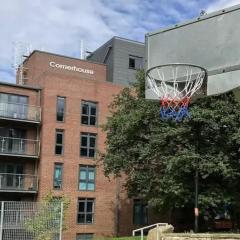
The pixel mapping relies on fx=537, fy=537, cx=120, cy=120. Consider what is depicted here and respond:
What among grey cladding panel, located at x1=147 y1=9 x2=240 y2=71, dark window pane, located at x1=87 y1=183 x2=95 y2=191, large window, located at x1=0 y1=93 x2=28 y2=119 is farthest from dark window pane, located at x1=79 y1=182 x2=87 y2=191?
grey cladding panel, located at x1=147 y1=9 x2=240 y2=71

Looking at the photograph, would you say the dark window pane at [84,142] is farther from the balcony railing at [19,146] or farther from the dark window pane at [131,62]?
the dark window pane at [131,62]

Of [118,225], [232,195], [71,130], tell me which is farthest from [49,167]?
[232,195]

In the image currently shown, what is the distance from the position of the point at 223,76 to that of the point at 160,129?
76.4 ft

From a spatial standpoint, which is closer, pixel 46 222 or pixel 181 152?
pixel 46 222

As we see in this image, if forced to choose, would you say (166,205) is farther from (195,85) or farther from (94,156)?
(195,85)

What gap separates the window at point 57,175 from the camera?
44.9 meters

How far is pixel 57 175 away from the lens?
4509 centimetres

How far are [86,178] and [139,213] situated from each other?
262 inches

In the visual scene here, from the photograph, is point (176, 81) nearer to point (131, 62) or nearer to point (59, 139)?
point (59, 139)

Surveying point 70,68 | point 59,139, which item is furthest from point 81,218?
point 70,68

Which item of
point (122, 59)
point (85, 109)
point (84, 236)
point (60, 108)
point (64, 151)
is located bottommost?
point (84, 236)

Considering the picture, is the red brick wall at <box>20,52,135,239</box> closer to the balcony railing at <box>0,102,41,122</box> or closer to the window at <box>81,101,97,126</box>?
the window at <box>81,101,97,126</box>

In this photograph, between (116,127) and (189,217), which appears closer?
(116,127)

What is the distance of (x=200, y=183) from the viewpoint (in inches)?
1348
